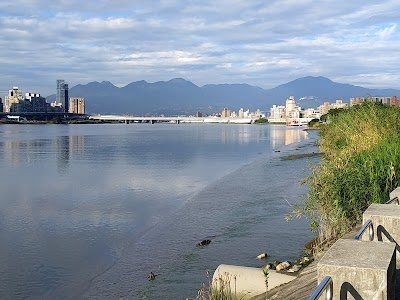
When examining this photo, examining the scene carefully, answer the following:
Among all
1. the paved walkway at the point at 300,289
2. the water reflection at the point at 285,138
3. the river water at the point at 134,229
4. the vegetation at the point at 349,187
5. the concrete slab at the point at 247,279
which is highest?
the vegetation at the point at 349,187

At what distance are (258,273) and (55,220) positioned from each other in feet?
42.6

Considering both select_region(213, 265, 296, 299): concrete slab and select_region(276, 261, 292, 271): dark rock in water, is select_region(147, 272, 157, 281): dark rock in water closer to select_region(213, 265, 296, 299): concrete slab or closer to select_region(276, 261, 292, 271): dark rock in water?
select_region(213, 265, 296, 299): concrete slab

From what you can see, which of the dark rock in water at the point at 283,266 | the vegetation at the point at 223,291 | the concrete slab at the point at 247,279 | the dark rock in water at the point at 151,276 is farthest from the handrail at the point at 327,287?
the dark rock in water at the point at 151,276

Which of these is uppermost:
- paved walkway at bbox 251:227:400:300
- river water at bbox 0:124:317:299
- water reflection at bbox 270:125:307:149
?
paved walkway at bbox 251:227:400:300

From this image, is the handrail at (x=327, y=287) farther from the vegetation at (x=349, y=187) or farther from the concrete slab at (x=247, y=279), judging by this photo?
the vegetation at (x=349, y=187)

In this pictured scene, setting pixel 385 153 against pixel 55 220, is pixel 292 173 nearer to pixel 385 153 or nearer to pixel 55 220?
pixel 55 220

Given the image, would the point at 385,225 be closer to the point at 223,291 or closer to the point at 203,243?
the point at 223,291

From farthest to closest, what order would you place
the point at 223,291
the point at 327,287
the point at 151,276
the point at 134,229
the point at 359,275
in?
1. the point at 134,229
2. the point at 151,276
3. the point at 223,291
4. the point at 359,275
5. the point at 327,287

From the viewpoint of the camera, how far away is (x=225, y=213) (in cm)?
2295

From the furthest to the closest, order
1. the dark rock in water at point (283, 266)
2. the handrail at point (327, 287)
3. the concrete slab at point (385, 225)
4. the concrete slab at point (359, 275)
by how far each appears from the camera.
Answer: the dark rock in water at point (283, 266)
the concrete slab at point (385, 225)
the concrete slab at point (359, 275)
the handrail at point (327, 287)

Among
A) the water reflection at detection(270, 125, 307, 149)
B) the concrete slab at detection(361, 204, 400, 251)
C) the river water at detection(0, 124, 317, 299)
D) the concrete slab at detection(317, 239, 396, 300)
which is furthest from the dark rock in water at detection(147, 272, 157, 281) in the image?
the water reflection at detection(270, 125, 307, 149)

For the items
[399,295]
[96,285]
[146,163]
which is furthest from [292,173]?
[399,295]

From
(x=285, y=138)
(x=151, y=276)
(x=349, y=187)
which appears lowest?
(x=151, y=276)

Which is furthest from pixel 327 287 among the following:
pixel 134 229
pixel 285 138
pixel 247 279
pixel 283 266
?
pixel 285 138
